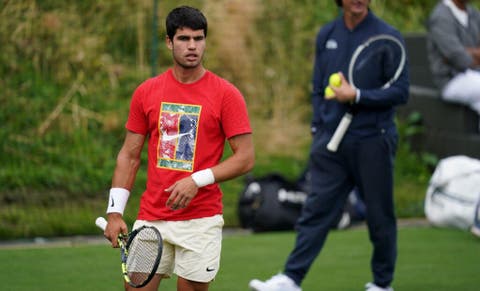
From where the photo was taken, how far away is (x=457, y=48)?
10.5 m

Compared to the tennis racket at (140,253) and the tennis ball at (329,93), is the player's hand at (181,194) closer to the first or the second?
the tennis racket at (140,253)

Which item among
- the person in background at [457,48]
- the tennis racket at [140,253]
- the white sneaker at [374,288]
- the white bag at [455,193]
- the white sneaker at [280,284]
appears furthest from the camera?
the person in background at [457,48]

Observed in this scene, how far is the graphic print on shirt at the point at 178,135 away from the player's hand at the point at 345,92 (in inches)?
65.7

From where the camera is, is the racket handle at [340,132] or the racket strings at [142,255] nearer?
the racket strings at [142,255]

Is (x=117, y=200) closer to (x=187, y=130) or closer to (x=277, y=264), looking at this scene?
(x=187, y=130)

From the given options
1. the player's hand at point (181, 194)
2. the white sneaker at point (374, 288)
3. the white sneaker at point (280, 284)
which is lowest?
the white sneaker at point (374, 288)

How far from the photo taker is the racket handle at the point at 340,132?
681 cm

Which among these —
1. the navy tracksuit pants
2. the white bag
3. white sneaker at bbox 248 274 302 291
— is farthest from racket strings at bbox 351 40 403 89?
the white bag

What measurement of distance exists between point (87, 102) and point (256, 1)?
8.28 ft

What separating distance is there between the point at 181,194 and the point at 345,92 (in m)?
1.94

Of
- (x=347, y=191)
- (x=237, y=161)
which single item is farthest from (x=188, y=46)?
(x=347, y=191)

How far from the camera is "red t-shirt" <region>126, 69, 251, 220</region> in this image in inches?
205

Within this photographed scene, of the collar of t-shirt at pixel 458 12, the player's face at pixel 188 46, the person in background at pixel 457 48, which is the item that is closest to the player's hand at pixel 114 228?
the player's face at pixel 188 46

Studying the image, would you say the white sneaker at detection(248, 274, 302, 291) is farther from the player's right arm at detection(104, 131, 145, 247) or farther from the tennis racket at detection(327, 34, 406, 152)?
the player's right arm at detection(104, 131, 145, 247)
